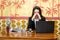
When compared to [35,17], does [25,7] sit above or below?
above

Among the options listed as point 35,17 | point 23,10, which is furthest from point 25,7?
point 35,17

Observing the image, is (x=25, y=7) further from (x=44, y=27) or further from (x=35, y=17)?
(x=44, y=27)

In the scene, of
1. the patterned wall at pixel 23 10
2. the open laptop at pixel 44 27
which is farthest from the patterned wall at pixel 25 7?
the open laptop at pixel 44 27

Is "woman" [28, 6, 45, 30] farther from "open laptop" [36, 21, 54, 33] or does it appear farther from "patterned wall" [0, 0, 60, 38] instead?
"open laptop" [36, 21, 54, 33]

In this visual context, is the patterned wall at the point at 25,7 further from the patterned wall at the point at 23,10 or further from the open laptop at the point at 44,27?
the open laptop at the point at 44,27

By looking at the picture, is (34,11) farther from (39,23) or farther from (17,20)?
(39,23)

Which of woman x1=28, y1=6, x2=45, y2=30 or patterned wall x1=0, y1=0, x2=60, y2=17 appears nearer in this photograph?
woman x1=28, y1=6, x2=45, y2=30

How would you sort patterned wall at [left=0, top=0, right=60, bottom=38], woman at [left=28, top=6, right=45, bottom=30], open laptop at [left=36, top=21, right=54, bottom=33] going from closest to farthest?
open laptop at [left=36, top=21, right=54, bottom=33], woman at [left=28, top=6, right=45, bottom=30], patterned wall at [left=0, top=0, right=60, bottom=38]

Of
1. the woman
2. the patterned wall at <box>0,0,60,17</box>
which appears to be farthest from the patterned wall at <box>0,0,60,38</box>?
the woman

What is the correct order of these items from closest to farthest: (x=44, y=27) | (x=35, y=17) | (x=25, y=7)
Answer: (x=44, y=27)
(x=35, y=17)
(x=25, y=7)

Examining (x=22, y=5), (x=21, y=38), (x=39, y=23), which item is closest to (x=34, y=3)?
(x=22, y=5)

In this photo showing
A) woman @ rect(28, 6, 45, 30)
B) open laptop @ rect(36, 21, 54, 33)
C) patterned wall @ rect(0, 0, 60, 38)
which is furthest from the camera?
patterned wall @ rect(0, 0, 60, 38)

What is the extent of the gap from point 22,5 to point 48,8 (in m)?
0.50

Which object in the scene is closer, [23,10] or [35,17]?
[35,17]
